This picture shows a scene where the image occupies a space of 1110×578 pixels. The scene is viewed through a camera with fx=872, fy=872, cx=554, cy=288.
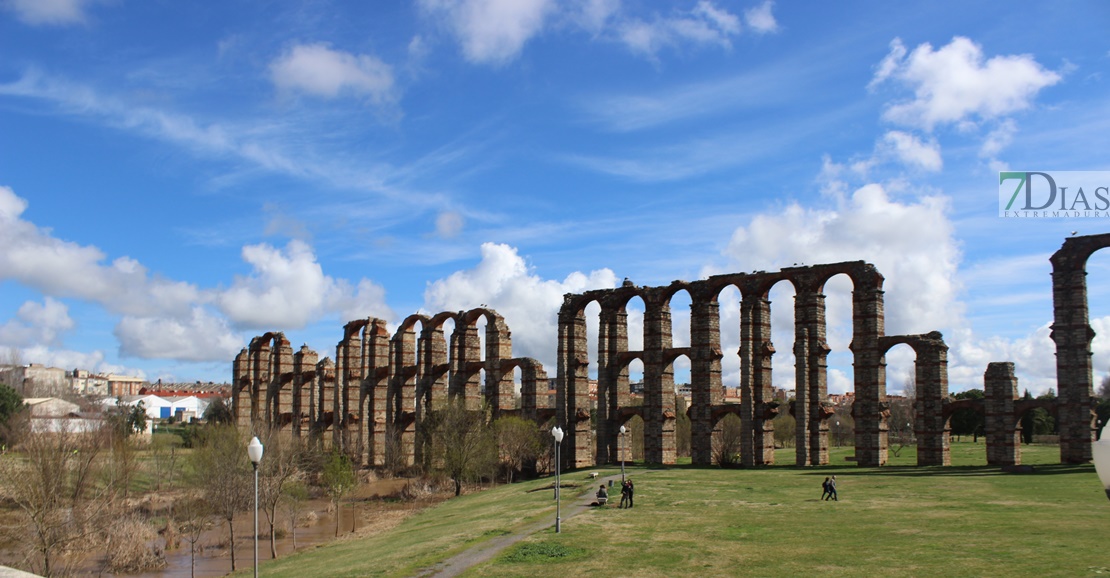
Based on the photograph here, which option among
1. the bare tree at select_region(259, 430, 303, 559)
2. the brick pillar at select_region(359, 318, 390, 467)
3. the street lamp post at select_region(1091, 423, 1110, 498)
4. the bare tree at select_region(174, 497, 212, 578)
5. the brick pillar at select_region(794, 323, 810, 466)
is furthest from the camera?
the brick pillar at select_region(359, 318, 390, 467)

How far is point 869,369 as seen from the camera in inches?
1719

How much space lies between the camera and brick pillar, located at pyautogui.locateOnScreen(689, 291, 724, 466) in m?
48.5

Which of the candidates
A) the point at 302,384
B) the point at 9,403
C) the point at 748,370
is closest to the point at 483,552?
the point at 748,370

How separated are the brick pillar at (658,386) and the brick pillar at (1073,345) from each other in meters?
19.2

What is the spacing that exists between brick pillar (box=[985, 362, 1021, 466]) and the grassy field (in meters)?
1.96

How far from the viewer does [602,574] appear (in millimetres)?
19344

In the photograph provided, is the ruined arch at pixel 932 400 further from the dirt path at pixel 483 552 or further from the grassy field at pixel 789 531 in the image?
the dirt path at pixel 483 552

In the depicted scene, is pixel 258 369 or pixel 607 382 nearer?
pixel 607 382

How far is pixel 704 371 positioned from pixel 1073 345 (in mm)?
17838

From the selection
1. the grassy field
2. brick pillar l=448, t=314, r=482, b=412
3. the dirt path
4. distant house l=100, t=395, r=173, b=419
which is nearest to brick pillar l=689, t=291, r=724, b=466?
the grassy field

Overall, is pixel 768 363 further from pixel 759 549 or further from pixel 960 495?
pixel 759 549

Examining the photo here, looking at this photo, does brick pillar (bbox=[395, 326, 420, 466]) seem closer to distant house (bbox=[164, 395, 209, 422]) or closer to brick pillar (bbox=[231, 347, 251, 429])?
brick pillar (bbox=[231, 347, 251, 429])

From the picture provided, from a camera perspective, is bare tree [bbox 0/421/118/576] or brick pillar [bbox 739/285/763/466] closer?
bare tree [bbox 0/421/118/576]

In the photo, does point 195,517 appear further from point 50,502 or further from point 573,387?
point 573,387
